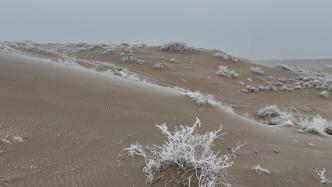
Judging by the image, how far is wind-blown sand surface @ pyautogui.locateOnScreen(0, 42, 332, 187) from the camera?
15.6 feet

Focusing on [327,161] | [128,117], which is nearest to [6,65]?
[128,117]

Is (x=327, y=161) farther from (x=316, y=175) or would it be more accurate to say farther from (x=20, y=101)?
(x=20, y=101)

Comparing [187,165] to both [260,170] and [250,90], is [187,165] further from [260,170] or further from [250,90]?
[250,90]

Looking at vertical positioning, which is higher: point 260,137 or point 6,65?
point 6,65

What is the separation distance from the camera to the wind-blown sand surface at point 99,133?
475 centimetres

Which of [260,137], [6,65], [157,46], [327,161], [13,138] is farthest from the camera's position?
[157,46]

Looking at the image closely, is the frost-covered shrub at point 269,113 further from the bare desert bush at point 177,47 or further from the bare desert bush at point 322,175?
the bare desert bush at point 177,47

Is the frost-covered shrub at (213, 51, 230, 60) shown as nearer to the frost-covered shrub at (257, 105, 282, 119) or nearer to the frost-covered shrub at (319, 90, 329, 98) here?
the frost-covered shrub at (319, 90, 329, 98)

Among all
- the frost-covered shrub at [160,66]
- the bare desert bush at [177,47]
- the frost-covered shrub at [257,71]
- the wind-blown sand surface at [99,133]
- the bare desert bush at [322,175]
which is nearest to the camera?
the wind-blown sand surface at [99,133]

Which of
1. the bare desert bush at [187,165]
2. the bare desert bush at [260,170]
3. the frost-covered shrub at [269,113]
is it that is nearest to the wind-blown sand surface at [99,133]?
the bare desert bush at [260,170]

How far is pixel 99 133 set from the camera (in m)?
6.11

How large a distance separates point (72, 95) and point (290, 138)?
15.9 ft

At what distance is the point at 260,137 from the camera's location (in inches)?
296

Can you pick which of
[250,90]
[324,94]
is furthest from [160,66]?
[324,94]
